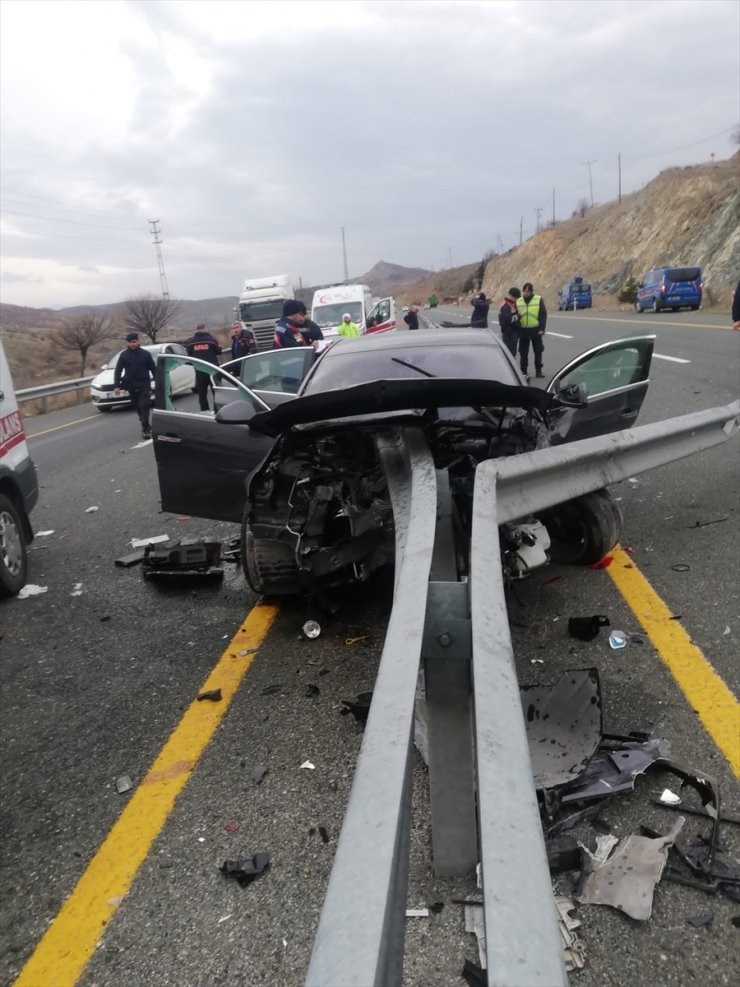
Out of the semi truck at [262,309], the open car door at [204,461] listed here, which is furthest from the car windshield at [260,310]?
the open car door at [204,461]

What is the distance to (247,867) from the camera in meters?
2.38

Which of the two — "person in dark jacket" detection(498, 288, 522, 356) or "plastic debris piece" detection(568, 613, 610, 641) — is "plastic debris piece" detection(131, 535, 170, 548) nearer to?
"plastic debris piece" detection(568, 613, 610, 641)

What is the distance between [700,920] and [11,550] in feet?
15.9

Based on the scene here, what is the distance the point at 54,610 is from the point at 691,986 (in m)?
4.27

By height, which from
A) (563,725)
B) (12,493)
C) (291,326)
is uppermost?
(291,326)

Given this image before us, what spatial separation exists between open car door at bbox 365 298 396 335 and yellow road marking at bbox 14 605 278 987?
1709cm

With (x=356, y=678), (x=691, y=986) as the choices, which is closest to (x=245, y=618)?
(x=356, y=678)

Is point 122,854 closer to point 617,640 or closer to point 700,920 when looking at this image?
point 700,920

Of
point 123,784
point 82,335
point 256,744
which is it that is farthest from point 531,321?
point 82,335

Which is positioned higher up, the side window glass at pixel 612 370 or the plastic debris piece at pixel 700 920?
the side window glass at pixel 612 370

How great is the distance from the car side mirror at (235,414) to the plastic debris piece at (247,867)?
271 centimetres

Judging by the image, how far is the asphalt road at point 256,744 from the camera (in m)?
2.06

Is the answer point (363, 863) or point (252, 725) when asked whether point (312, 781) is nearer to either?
point (252, 725)

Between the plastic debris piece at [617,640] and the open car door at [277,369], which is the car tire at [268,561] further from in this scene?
the open car door at [277,369]
